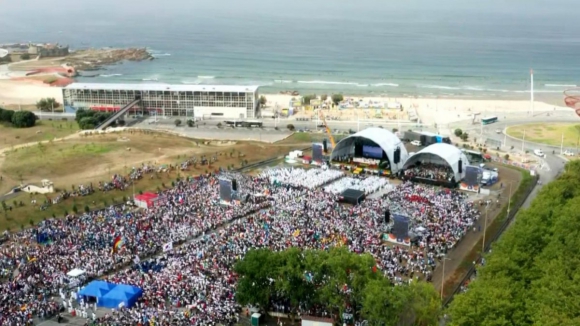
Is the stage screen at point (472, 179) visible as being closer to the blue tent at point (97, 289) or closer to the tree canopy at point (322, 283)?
the tree canopy at point (322, 283)

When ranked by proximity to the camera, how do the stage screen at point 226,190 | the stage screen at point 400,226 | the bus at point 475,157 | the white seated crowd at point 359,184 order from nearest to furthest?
the stage screen at point 400,226, the stage screen at point 226,190, the white seated crowd at point 359,184, the bus at point 475,157

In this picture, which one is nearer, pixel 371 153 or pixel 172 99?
pixel 371 153

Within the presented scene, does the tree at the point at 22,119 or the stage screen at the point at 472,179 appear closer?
the stage screen at the point at 472,179

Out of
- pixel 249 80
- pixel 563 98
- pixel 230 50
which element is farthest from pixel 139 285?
pixel 230 50

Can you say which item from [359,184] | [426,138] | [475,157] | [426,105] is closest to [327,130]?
[426,138]

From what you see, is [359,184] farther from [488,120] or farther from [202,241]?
[488,120]

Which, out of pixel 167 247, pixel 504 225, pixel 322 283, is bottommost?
pixel 504 225

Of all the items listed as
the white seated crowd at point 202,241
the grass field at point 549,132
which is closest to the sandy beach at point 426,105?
the grass field at point 549,132

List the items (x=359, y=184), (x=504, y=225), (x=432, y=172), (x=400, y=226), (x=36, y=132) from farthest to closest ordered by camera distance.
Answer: (x=36, y=132) < (x=432, y=172) < (x=359, y=184) < (x=504, y=225) < (x=400, y=226)
